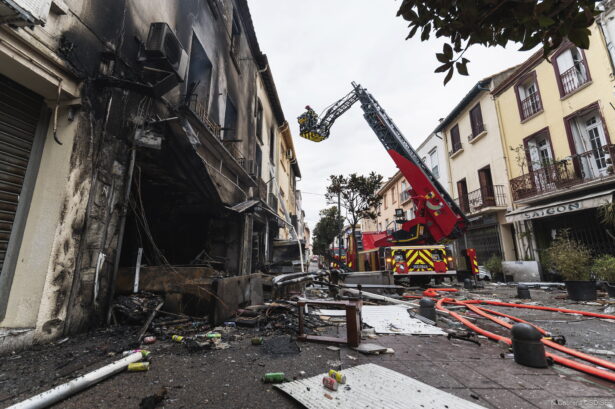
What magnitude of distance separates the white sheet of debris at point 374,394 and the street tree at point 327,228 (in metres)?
24.0

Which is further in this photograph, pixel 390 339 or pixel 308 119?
pixel 308 119

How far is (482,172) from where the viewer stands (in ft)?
51.2

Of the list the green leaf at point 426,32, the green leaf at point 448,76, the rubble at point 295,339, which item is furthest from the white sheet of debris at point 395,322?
the green leaf at point 426,32

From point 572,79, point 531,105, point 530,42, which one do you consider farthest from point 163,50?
point 531,105

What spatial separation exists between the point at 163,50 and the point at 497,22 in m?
4.55

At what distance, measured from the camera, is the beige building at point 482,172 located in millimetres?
13992

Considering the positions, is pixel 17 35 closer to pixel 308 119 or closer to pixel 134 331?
pixel 134 331

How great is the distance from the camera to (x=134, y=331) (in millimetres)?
3551

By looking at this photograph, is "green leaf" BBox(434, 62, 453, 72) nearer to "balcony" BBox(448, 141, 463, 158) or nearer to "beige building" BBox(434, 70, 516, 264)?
"beige building" BBox(434, 70, 516, 264)

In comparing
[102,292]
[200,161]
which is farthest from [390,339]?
[200,161]

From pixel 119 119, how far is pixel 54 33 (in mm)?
1149

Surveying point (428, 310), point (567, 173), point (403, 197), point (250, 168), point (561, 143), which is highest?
point (403, 197)

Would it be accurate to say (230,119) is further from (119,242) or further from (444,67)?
(444,67)

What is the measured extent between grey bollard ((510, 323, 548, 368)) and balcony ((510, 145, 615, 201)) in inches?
424
